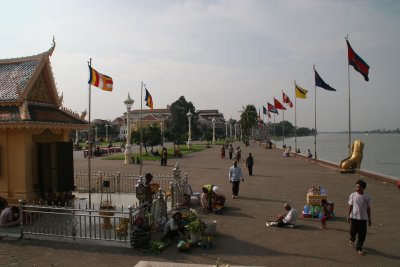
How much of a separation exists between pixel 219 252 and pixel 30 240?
5351 millimetres

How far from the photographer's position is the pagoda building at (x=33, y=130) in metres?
12.3

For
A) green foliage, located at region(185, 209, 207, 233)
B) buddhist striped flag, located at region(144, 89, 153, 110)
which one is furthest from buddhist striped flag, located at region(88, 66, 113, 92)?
buddhist striped flag, located at region(144, 89, 153, 110)

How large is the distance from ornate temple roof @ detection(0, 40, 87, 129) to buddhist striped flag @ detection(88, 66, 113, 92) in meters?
1.82

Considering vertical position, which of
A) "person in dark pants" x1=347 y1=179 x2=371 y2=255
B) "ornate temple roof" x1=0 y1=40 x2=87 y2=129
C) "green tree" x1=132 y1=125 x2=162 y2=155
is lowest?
"person in dark pants" x1=347 y1=179 x2=371 y2=255

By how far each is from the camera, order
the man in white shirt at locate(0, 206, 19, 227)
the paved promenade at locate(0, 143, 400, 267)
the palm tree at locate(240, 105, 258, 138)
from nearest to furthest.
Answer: the paved promenade at locate(0, 143, 400, 267)
the man in white shirt at locate(0, 206, 19, 227)
the palm tree at locate(240, 105, 258, 138)

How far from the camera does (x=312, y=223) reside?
38.0 feet

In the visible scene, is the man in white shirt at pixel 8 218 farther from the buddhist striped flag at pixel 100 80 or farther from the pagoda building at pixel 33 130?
the buddhist striped flag at pixel 100 80

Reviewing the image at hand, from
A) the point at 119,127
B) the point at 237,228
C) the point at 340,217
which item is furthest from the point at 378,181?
the point at 119,127

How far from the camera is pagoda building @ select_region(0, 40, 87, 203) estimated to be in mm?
12305

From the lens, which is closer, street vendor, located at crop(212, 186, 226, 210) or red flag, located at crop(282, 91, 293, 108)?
street vendor, located at crop(212, 186, 226, 210)

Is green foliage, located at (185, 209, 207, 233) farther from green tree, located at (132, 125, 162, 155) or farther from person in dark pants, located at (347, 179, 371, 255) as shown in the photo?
green tree, located at (132, 125, 162, 155)

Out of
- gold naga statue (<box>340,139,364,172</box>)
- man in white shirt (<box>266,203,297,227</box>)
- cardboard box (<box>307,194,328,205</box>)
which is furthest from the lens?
gold naga statue (<box>340,139,364,172</box>)

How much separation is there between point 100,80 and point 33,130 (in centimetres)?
323

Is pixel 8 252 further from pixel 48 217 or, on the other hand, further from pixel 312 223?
pixel 312 223
